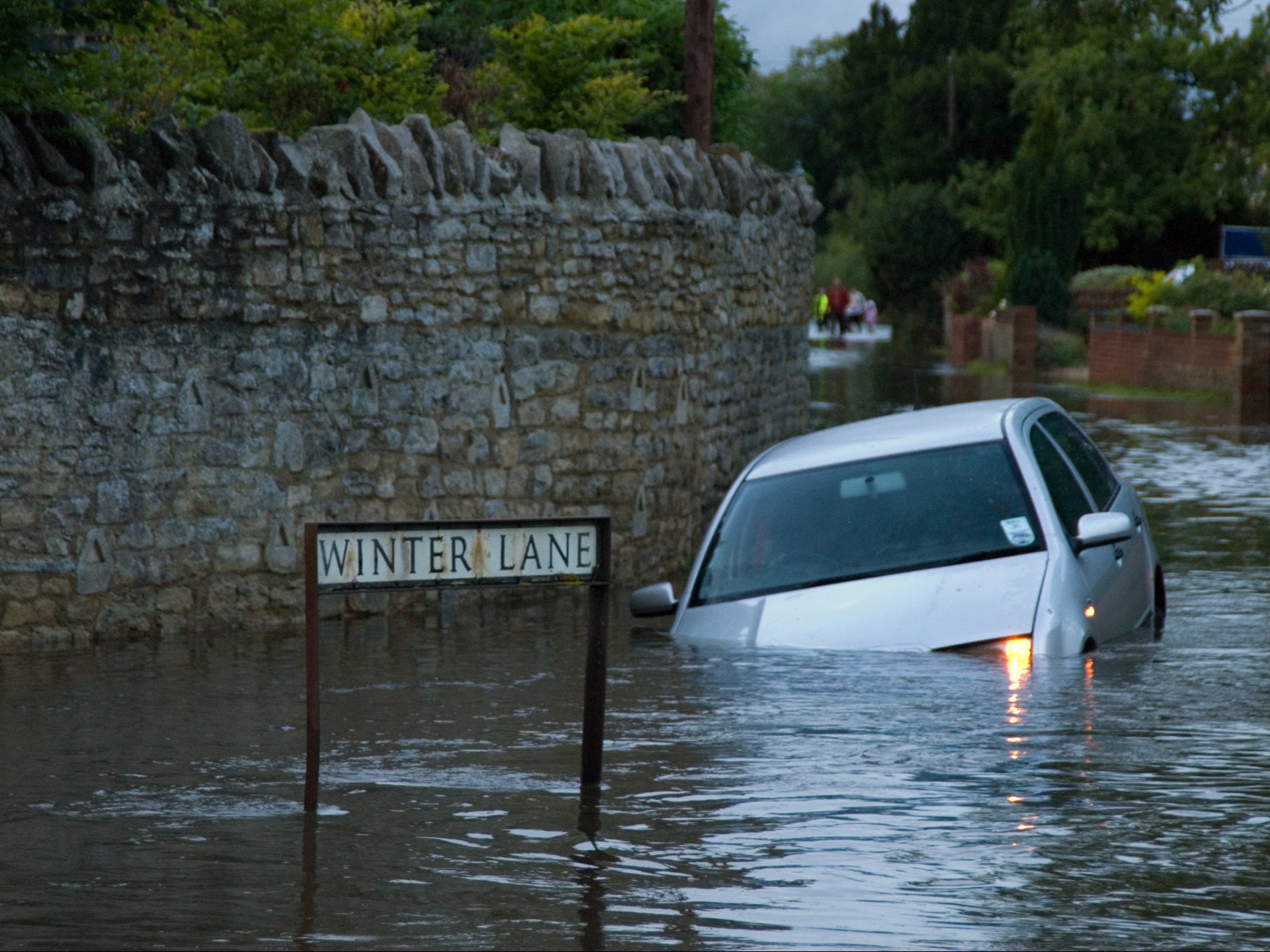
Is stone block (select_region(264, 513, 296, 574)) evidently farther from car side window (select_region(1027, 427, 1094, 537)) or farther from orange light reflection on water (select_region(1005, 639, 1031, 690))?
orange light reflection on water (select_region(1005, 639, 1031, 690))

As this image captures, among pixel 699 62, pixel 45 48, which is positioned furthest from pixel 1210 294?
pixel 45 48

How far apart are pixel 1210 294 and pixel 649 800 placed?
30.7 metres

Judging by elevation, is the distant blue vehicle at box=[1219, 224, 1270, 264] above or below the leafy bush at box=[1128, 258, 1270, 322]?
above

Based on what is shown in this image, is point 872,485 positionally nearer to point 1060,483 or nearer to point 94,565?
point 1060,483

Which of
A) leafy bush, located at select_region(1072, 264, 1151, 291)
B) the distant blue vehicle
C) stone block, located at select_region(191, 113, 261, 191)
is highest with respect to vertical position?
the distant blue vehicle

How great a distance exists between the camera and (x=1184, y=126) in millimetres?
57938

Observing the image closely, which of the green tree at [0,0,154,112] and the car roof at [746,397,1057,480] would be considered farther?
the green tree at [0,0,154,112]

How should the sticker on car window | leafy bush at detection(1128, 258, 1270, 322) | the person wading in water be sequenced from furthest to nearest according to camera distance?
1. the person wading in water
2. leafy bush at detection(1128, 258, 1270, 322)
3. the sticker on car window

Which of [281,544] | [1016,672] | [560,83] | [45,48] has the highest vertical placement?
[560,83]

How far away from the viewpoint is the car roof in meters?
8.87

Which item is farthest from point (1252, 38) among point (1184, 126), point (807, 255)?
point (807, 255)

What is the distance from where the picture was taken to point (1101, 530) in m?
7.98

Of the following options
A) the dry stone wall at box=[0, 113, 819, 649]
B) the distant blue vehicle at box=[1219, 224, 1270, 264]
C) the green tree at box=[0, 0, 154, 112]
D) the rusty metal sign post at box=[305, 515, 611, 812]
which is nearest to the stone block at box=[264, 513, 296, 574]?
the dry stone wall at box=[0, 113, 819, 649]

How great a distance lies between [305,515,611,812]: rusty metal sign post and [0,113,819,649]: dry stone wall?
458cm
